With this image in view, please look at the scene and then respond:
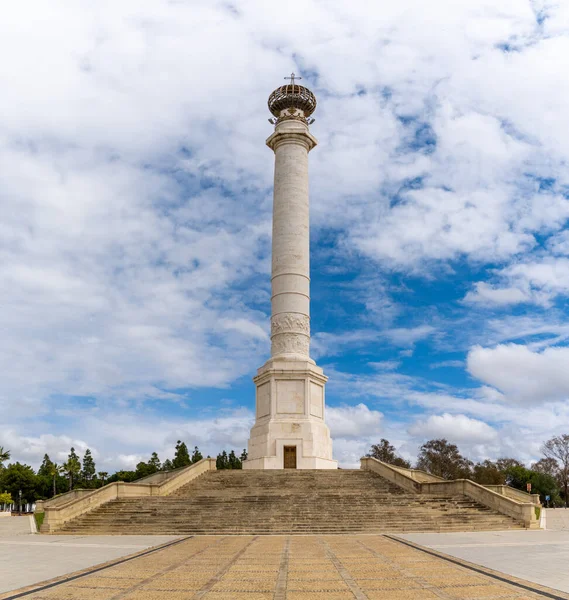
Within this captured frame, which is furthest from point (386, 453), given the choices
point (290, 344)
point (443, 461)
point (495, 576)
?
point (495, 576)

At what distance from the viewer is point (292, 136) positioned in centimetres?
4578

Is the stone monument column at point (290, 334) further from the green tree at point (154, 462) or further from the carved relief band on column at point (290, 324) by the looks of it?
the green tree at point (154, 462)

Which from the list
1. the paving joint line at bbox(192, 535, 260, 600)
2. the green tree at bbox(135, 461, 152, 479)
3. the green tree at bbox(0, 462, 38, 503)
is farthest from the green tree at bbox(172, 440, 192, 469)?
the paving joint line at bbox(192, 535, 260, 600)

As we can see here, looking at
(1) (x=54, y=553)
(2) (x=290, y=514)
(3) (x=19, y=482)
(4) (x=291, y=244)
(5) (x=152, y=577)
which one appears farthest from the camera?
(3) (x=19, y=482)

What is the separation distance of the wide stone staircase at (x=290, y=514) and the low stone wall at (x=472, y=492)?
0.33m

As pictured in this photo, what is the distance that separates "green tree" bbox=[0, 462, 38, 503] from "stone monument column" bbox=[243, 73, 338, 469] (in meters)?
59.0

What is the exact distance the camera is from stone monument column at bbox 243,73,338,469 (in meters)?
38.5

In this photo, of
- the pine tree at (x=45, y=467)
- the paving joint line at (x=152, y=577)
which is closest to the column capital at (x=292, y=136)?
the paving joint line at (x=152, y=577)

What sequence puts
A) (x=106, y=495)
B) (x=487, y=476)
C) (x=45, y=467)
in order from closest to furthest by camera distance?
(x=106, y=495), (x=487, y=476), (x=45, y=467)

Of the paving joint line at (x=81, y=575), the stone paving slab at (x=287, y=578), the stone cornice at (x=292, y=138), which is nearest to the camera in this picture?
the stone paving slab at (x=287, y=578)

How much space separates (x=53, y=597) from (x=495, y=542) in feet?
42.0

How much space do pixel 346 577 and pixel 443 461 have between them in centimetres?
6808

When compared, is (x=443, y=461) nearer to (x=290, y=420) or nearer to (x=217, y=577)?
(x=290, y=420)

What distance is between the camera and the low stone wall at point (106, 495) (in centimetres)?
2288
